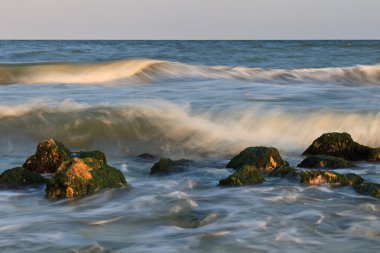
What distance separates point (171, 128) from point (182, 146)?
76 cm

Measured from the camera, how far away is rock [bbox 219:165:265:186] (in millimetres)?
5953

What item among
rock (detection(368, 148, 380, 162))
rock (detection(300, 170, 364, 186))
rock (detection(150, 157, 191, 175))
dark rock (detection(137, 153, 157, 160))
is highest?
rock (detection(300, 170, 364, 186))

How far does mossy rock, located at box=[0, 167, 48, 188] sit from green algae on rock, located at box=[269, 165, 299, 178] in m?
2.11

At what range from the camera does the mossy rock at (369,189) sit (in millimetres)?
5492

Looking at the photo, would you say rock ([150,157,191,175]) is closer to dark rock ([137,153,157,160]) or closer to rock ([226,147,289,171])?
rock ([226,147,289,171])

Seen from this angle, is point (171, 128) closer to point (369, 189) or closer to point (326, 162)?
point (326, 162)

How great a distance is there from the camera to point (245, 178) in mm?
6004

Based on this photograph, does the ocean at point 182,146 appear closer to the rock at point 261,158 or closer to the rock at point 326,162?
the rock at point 326,162

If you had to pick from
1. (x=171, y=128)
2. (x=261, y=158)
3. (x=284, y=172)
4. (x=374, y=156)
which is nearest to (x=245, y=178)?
(x=284, y=172)

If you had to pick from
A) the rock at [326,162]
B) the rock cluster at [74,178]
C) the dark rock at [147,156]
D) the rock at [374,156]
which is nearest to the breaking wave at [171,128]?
the dark rock at [147,156]

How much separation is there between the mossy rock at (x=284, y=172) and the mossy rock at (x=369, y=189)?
0.62 m

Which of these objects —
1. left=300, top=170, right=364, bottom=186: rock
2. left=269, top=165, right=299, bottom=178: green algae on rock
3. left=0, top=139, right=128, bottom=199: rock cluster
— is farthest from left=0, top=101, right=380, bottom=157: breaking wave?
left=0, top=139, right=128, bottom=199: rock cluster

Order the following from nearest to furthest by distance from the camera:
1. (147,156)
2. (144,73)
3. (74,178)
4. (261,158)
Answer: (74,178) → (261,158) → (147,156) → (144,73)

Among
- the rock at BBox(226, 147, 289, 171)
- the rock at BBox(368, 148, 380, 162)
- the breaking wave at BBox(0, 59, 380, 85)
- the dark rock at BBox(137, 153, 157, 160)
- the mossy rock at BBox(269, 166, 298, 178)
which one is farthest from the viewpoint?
the breaking wave at BBox(0, 59, 380, 85)
